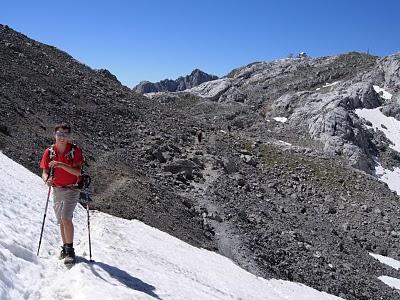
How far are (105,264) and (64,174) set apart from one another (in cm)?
301

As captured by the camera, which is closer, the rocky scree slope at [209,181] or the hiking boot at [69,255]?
the hiking boot at [69,255]

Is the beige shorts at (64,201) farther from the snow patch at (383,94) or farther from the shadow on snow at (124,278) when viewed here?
the snow patch at (383,94)

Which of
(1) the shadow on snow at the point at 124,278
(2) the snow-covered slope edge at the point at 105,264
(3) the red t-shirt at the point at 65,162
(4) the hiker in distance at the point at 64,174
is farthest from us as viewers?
(1) the shadow on snow at the point at 124,278

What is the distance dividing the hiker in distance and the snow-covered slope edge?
3.26ft

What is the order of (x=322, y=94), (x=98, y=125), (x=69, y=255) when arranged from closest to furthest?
(x=69, y=255) → (x=98, y=125) → (x=322, y=94)

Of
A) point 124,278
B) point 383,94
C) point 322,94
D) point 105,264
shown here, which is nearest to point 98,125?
point 105,264

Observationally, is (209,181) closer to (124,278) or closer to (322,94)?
(124,278)

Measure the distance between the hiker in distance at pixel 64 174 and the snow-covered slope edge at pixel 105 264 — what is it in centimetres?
99

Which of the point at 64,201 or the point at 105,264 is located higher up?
the point at 64,201

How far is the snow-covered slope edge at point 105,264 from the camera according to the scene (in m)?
9.43

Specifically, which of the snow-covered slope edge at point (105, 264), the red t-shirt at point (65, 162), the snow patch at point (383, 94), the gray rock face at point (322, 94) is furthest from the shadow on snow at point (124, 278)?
the snow patch at point (383, 94)

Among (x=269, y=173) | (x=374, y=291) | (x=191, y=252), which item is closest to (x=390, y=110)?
(x=269, y=173)

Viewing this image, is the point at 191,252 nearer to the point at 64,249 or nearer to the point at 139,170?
the point at 64,249

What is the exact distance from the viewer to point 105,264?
40.3 feet
